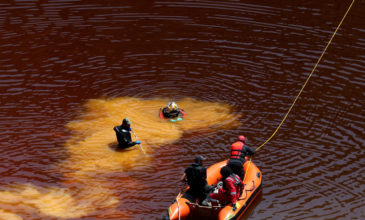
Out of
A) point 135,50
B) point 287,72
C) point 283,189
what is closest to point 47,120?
point 135,50

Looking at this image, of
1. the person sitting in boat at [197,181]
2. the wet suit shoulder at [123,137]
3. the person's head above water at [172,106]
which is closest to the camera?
the person sitting in boat at [197,181]

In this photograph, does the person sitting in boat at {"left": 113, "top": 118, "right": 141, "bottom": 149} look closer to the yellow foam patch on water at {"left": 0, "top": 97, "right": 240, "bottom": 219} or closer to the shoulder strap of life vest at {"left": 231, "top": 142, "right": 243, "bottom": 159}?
the yellow foam patch on water at {"left": 0, "top": 97, "right": 240, "bottom": 219}

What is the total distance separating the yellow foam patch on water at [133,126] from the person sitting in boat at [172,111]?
0.21m

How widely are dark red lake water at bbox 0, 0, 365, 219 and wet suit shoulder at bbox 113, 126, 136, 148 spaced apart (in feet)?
1.71

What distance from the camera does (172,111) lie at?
49.2ft

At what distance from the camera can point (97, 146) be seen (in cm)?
1373

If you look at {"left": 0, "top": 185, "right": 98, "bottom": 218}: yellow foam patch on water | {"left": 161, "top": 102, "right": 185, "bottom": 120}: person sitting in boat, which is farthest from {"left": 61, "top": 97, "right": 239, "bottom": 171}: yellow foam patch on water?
{"left": 0, "top": 185, "right": 98, "bottom": 218}: yellow foam patch on water

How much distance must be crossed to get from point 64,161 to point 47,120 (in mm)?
2810

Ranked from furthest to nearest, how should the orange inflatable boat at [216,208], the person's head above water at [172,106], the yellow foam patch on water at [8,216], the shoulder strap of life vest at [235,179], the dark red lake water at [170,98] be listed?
1. the person's head above water at [172,106]
2. the dark red lake water at [170,98]
3. the yellow foam patch on water at [8,216]
4. the shoulder strap of life vest at [235,179]
5. the orange inflatable boat at [216,208]

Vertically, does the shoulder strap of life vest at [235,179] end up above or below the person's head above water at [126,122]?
below

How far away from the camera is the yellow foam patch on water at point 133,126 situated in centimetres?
1315

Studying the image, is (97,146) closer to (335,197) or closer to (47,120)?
(47,120)

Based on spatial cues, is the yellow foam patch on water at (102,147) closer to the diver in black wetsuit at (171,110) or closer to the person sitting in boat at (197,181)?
the diver in black wetsuit at (171,110)

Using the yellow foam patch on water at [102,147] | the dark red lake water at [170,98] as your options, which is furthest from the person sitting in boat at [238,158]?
the yellow foam patch on water at [102,147]
